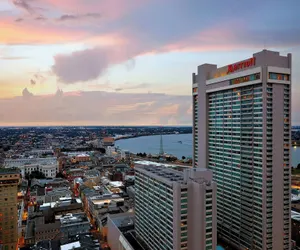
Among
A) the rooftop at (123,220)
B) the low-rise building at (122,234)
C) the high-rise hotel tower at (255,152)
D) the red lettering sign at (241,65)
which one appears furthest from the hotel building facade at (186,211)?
the red lettering sign at (241,65)

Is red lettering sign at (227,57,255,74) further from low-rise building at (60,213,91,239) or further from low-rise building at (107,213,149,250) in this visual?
low-rise building at (60,213,91,239)

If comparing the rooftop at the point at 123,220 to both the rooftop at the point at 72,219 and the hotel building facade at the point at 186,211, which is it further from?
the hotel building facade at the point at 186,211

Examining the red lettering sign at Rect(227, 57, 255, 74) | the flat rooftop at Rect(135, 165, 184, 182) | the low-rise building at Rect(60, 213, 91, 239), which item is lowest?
the low-rise building at Rect(60, 213, 91, 239)

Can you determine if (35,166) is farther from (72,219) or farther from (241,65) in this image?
(241,65)

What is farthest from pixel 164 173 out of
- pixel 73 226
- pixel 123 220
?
pixel 73 226

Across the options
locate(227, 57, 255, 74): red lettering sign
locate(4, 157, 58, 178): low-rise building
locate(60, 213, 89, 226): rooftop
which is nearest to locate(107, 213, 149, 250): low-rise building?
locate(60, 213, 89, 226): rooftop

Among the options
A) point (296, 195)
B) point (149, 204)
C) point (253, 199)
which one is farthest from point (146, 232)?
point (296, 195)

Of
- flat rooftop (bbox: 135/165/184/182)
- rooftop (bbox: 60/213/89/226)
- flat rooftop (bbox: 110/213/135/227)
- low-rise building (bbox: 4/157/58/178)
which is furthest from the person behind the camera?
low-rise building (bbox: 4/157/58/178)

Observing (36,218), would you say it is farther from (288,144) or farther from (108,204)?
(288,144)
